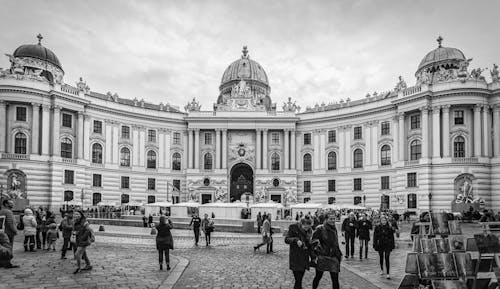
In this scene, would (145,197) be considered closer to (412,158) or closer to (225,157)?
(225,157)

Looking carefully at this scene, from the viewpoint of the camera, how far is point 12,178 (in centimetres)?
5362

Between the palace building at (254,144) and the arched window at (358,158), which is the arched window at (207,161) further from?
the arched window at (358,158)

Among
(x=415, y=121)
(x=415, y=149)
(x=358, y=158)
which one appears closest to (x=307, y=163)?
(x=358, y=158)

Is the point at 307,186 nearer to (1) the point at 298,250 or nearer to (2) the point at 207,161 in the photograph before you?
(2) the point at 207,161

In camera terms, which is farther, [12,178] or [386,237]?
[12,178]

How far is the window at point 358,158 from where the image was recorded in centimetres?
6606

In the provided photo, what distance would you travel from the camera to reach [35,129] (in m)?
56.5

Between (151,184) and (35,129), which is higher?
(35,129)

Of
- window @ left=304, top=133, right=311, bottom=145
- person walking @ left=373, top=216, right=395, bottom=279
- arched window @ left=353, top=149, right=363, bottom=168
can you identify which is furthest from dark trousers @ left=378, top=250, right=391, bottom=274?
window @ left=304, top=133, right=311, bottom=145

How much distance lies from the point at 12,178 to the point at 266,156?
113 feet

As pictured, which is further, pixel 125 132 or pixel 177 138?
pixel 177 138

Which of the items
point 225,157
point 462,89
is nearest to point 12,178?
point 225,157

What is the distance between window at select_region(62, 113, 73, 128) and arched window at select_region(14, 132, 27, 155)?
5.44 meters

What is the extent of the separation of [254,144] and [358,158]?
15710 millimetres
